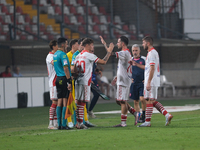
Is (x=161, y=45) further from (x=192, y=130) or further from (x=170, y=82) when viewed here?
(x=192, y=130)

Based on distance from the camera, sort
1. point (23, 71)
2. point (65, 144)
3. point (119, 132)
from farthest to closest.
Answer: point (23, 71) < point (119, 132) < point (65, 144)

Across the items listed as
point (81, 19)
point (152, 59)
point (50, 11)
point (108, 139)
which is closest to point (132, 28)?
point (81, 19)

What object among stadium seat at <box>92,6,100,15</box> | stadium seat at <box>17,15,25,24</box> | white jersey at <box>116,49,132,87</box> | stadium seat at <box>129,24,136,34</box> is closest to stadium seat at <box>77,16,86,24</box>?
stadium seat at <box>92,6,100,15</box>

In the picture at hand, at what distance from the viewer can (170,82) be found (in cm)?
2189

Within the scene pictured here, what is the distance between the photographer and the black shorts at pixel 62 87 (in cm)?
812

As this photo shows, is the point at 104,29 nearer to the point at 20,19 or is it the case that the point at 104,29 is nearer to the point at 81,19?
the point at 81,19

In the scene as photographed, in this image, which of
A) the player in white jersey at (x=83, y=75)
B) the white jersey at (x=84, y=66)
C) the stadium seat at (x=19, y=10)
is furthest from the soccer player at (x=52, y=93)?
the stadium seat at (x=19, y=10)

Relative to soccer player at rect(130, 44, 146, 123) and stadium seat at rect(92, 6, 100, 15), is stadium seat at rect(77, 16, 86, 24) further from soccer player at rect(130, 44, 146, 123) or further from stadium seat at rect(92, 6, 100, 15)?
soccer player at rect(130, 44, 146, 123)

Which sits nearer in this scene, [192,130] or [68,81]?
[192,130]

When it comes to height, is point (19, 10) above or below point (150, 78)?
above

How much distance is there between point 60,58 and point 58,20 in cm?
1731

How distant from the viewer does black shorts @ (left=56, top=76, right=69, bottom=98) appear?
812cm

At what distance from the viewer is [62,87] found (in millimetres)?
8156

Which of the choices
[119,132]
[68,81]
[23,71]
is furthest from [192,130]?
[23,71]
